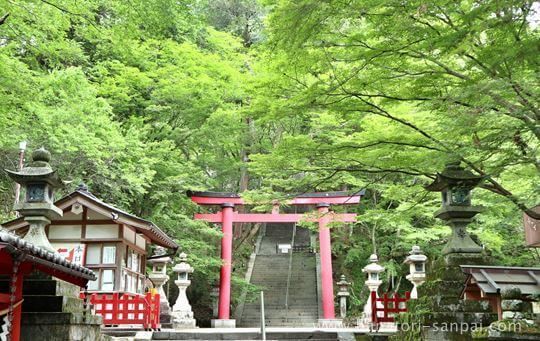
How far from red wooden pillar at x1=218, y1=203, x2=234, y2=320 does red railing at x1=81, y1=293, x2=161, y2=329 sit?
6.55 m

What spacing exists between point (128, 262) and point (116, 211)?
7.61ft

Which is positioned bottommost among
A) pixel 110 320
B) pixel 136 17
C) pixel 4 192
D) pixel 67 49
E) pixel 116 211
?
pixel 110 320

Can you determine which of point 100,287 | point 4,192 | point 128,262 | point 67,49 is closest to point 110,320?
point 100,287

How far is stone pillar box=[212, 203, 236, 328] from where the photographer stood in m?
18.8

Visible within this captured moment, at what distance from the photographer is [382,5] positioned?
5.36m

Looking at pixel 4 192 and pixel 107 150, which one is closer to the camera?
pixel 107 150

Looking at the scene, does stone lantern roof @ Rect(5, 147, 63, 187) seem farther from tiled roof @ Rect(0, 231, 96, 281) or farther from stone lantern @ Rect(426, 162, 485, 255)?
stone lantern @ Rect(426, 162, 485, 255)

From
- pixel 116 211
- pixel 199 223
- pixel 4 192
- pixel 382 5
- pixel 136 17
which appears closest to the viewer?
pixel 382 5

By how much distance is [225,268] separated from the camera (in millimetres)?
19438

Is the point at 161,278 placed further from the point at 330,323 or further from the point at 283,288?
the point at 283,288

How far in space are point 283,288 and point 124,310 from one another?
12910 millimetres

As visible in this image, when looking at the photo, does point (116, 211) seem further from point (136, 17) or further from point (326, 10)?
point (326, 10)

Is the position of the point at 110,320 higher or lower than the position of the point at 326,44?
lower

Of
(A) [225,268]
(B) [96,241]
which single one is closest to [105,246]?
(B) [96,241]
